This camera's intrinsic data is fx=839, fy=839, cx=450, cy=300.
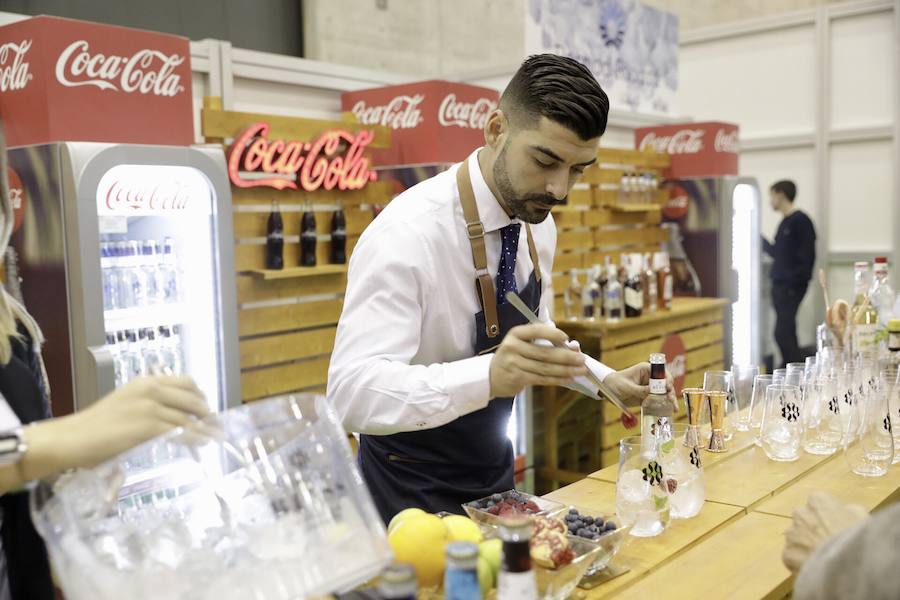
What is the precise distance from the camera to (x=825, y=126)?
9.16m

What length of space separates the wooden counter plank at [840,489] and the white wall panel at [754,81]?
25.5ft

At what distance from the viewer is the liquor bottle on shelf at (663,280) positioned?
252 inches

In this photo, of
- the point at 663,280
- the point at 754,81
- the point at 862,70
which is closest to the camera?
the point at 663,280

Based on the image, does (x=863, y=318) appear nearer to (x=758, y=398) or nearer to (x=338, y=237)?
(x=758, y=398)

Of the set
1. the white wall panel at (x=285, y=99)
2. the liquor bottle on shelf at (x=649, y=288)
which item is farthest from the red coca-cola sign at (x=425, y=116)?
the liquor bottle on shelf at (x=649, y=288)

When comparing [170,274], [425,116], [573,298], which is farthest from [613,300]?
[170,274]

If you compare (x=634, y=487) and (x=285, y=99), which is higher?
(x=285, y=99)

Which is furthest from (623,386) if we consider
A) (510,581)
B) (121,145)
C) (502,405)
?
(121,145)

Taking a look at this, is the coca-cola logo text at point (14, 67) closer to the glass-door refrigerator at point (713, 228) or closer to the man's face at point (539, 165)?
the man's face at point (539, 165)

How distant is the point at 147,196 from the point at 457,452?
73.4 inches

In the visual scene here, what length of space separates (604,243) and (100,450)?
5747 millimetres

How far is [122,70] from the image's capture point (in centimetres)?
344

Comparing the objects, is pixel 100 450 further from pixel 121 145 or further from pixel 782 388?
pixel 121 145

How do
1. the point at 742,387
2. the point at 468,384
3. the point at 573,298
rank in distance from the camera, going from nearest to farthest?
the point at 468,384
the point at 742,387
the point at 573,298
